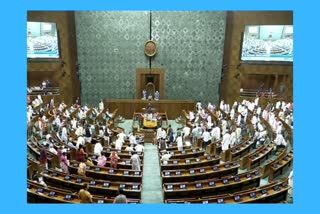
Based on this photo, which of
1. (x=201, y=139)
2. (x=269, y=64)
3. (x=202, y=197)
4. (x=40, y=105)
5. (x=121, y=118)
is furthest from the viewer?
(x=121, y=118)

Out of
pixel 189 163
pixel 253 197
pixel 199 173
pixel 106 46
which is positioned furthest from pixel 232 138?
pixel 106 46

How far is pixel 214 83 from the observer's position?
66.5 ft

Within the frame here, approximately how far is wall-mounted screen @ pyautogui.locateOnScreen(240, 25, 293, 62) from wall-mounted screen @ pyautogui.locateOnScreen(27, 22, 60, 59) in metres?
9.73

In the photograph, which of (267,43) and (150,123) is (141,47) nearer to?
(150,123)

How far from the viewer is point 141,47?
67.6 ft

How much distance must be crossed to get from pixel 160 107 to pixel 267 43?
22.2 ft

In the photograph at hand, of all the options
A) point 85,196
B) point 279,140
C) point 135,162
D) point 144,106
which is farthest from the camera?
point 144,106

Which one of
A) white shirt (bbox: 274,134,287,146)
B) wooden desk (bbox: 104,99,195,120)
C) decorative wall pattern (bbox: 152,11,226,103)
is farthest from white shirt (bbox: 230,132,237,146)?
decorative wall pattern (bbox: 152,11,226,103)

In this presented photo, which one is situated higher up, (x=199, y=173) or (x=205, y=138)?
(x=205, y=138)

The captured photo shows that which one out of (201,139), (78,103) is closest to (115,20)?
(78,103)

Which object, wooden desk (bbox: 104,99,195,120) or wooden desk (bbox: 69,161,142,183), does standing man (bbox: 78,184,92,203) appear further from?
wooden desk (bbox: 104,99,195,120)

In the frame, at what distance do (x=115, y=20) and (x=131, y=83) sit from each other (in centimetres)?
384

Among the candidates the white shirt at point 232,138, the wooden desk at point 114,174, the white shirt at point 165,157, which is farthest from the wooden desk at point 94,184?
the white shirt at point 232,138

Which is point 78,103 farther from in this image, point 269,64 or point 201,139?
point 269,64
